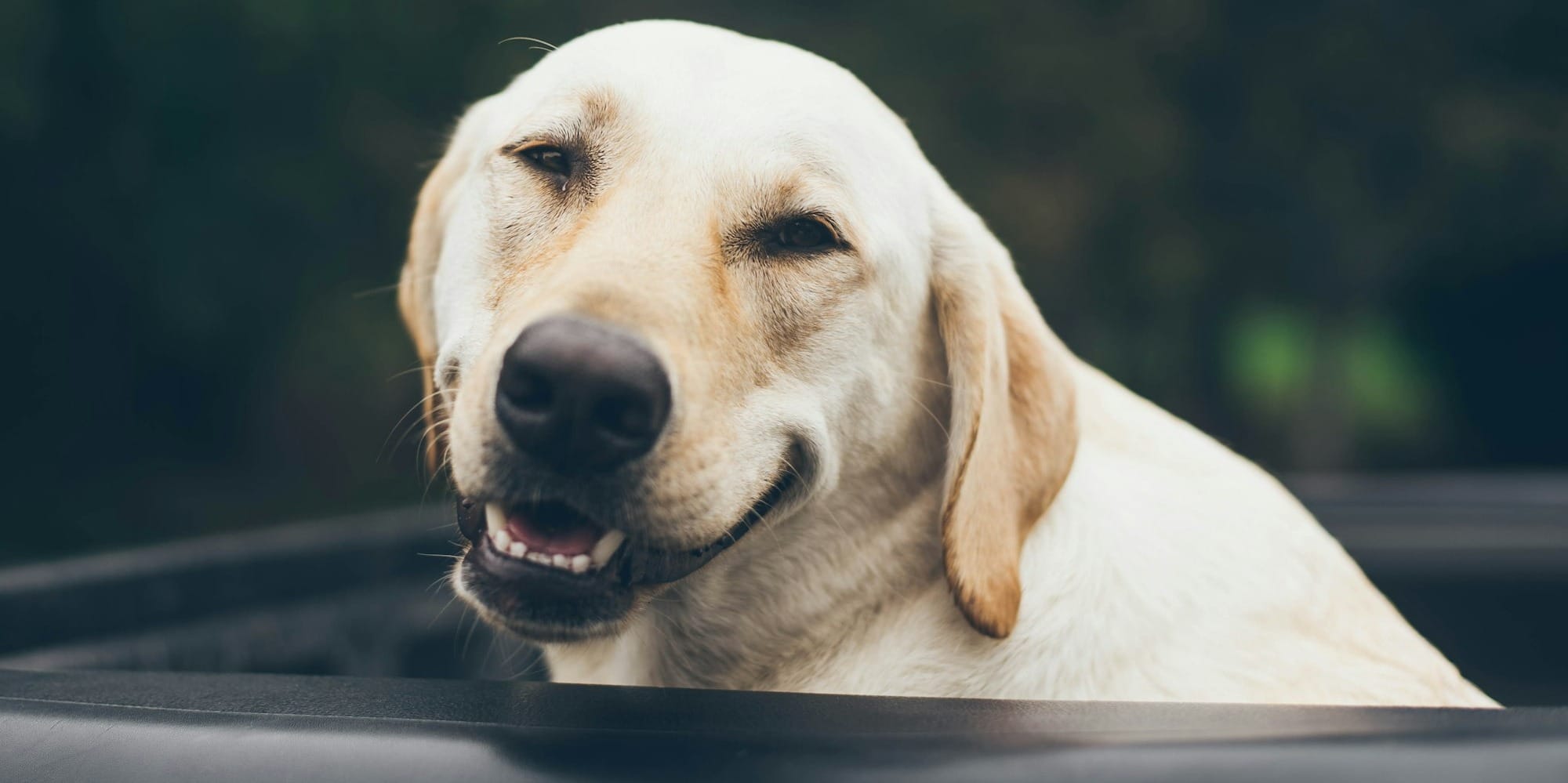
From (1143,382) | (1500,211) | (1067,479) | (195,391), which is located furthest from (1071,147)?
(1067,479)

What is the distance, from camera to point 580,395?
138 centimetres

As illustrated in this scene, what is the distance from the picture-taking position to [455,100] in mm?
9172

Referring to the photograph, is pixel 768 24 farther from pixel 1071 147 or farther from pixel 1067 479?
pixel 1067 479

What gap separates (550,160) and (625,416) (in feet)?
2.02

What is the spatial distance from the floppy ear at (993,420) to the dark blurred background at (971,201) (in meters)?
7.30

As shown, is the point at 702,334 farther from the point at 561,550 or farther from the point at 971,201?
the point at 971,201

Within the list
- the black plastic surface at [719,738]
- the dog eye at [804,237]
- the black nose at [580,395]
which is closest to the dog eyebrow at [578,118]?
the dog eye at [804,237]

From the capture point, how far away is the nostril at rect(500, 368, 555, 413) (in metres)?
1.40

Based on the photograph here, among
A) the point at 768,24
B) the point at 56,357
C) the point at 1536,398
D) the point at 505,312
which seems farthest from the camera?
the point at 1536,398

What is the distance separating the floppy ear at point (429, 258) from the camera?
2188 millimetres

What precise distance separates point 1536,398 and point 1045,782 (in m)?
12.7

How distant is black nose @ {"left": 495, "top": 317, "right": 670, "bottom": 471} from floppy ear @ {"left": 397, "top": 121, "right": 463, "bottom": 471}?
0.77m

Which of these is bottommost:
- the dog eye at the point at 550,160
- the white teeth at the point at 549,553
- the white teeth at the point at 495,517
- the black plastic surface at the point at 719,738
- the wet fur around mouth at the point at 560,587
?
Answer: the wet fur around mouth at the point at 560,587

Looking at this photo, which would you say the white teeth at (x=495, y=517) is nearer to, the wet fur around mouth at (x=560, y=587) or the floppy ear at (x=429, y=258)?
the wet fur around mouth at (x=560, y=587)
